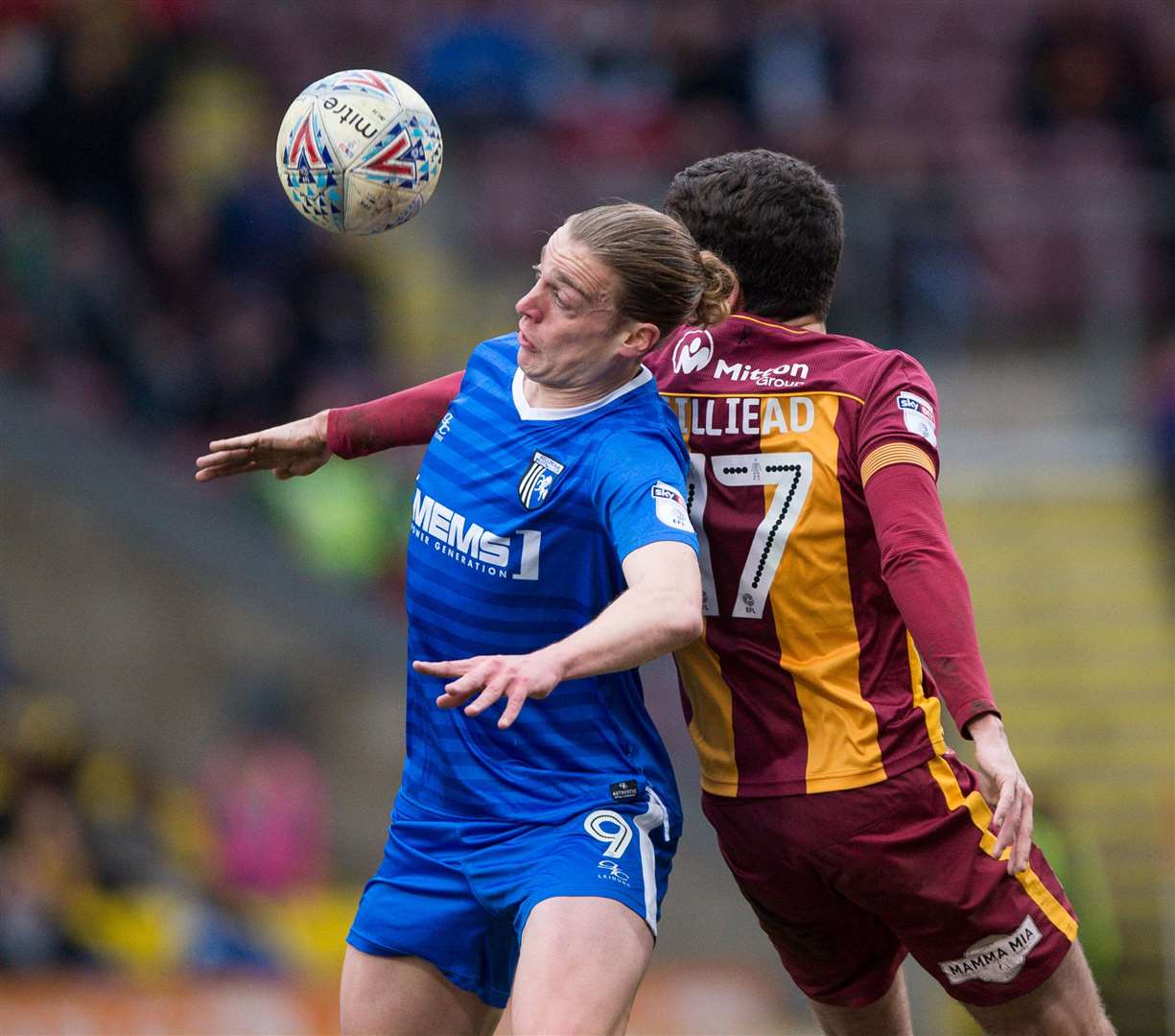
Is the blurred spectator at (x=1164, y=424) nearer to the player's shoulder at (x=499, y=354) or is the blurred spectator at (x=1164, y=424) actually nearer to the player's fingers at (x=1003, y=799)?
the player's shoulder at (x=499, y=354)

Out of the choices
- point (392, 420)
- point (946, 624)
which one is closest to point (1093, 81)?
point (392, 420)

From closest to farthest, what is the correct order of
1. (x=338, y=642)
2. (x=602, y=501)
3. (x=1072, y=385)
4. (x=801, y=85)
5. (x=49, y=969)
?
(x=602, y=501), (x=49, y=969), (x=338, y=642), (x=1072, y=385), (x=801, y=85)

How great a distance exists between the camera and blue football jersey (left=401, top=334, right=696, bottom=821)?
3.88 meters

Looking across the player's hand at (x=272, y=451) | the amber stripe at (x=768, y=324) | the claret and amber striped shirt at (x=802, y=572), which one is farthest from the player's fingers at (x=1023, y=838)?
the player's hand at (x=272, y=451)

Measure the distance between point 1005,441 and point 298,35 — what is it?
5.48 meters

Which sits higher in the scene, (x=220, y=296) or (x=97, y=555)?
(x=220, y=296)

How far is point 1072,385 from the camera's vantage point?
1145cm

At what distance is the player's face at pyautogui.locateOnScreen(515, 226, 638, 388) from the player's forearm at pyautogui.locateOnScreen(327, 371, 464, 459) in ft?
1.83

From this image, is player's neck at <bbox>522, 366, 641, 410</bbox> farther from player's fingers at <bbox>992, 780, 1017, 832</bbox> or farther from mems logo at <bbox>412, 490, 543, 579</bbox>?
player's fingers at <bbox>992, 780, 1017, 832</bbox>

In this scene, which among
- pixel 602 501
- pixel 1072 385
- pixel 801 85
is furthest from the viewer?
pixel 801 85

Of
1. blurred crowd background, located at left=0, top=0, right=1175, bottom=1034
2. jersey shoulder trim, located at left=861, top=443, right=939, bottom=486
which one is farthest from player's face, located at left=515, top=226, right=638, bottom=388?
blurred crowd background, located at left=0, top=0, right=1175, bottom=1034

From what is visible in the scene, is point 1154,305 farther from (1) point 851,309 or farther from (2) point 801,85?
(2) point 801,85

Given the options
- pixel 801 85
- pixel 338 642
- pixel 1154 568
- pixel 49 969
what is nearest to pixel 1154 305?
pixel 1154 568

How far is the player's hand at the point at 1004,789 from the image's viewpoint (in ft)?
11.8
